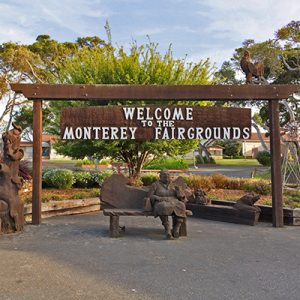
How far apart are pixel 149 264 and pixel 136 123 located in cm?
368

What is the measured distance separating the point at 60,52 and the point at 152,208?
28.5 metres

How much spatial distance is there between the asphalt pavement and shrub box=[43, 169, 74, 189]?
5.01 metres

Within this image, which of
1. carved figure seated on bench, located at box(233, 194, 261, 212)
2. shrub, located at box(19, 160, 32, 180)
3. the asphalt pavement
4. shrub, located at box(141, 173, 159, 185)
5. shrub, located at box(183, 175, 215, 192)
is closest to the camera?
the asphalt pavement

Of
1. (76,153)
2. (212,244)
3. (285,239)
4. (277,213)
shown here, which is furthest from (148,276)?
→ (76,153)

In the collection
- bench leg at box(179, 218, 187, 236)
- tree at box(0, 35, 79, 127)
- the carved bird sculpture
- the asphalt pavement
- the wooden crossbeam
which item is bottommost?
Answer: the asphalt pavement

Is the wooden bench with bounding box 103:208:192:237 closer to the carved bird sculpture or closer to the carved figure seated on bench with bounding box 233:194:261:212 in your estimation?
the carved figure seated on bench with bounding box 233:194:261:212

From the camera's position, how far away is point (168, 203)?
6344mm

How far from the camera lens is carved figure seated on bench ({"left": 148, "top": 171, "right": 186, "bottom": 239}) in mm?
6281

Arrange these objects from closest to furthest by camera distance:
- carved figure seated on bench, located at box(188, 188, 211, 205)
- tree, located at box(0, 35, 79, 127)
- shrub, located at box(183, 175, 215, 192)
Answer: carved figure seated on bench, located at box(188, 188, 211, 205)
shrub, located at box(183, 175, 215, 192)
tree, located at box(0, 35, 79, 127)

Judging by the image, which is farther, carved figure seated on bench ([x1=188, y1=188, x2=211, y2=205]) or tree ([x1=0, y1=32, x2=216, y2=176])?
tree ([x1=0, y1=32, x2=216, y2=176])

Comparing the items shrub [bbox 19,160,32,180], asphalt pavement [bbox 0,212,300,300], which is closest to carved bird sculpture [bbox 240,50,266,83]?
asphalt pavement [bbox 0,212,300,300]

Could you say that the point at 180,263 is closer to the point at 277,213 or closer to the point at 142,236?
the point at 142,236

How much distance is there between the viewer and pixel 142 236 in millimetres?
6637

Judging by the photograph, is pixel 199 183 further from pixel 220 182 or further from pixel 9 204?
pixel 9 204
